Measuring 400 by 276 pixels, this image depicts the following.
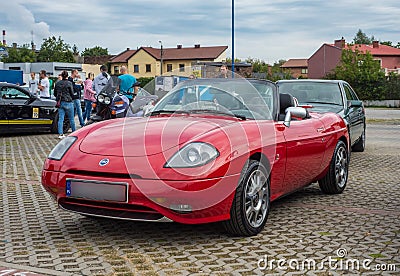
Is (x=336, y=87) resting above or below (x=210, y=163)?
above

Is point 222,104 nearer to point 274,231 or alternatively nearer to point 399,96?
point 274,231

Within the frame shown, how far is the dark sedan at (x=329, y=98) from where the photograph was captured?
10562 mm

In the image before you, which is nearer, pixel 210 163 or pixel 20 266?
pixel 20 266

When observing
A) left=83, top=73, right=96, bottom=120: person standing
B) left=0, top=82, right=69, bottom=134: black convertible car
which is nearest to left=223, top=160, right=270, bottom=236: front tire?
left=0, top=82, right=69, bottom=134: black convertible car

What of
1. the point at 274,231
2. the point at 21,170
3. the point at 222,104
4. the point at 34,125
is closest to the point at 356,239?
the point at 274,231

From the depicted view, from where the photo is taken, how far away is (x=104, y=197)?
14.8 ft

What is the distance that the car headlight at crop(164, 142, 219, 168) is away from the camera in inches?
176

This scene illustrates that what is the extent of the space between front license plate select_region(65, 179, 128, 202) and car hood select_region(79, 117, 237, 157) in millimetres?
283

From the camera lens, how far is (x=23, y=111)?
1445 cm

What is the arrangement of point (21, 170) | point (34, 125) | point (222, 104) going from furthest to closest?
point (34, 125) → point (21, 170) → point (222, 104)

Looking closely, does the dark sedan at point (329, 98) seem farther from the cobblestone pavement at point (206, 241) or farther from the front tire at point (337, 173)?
the cobblestone pavement at point (206, 241)

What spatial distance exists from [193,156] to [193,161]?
0.05m

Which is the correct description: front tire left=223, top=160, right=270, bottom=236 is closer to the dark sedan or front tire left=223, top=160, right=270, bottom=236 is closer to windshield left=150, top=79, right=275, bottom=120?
windshield left=150, top=79, right=275, bottom=120

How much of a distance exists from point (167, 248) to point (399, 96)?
45.7 metres
